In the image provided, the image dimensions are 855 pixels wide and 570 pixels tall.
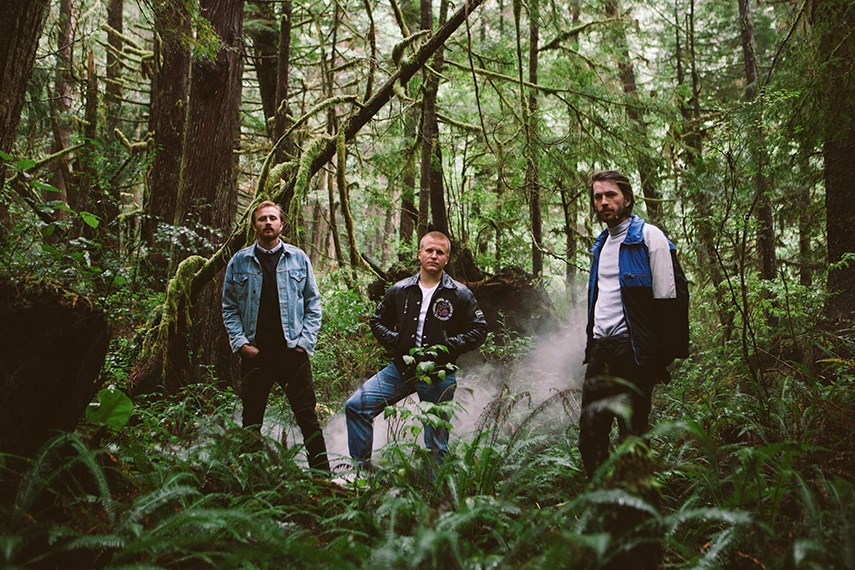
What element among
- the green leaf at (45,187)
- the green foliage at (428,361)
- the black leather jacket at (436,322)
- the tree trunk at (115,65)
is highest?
the tree trunk at (115,65)

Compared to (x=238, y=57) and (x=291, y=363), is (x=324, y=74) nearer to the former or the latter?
(x=238, y=57)

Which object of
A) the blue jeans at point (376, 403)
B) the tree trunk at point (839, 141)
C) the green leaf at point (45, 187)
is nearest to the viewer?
the green leaf at point (45, 187)

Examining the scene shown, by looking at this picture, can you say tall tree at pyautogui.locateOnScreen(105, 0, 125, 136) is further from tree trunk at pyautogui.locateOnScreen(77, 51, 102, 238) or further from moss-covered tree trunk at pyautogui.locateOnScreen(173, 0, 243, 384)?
moss-covered tree trunk at pyautogui.locateOnScreen(173, 0, 243, 384)

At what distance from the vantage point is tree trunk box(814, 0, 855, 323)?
226 inches

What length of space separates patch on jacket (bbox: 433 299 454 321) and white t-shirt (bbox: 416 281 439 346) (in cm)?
8

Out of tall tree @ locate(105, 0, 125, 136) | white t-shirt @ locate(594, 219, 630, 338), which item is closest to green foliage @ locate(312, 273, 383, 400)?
white t-shirt @ locate(594, 219, 630, 338)

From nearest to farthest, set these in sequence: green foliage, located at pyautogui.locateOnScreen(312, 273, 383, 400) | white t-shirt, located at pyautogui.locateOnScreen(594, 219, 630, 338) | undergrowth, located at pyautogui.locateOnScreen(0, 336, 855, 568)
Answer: undergrowth, located at pyautogui.locateOnScreen(0, 336, 855, 568), white t-shirt, located at pyautogui.locateOnScreen(594, 219, 630, 338), green foliage, located at pyautogui.locateOnScreen(312, 273, 383, 400)

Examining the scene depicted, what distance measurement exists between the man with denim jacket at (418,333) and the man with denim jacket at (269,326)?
40cm

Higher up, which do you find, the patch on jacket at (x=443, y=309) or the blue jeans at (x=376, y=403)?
the patch on jacket at (x=443, y=309)

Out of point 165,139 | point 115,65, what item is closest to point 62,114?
point 115,65

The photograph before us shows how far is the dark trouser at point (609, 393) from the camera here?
139 inches

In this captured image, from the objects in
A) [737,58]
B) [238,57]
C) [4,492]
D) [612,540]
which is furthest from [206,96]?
[737,58]

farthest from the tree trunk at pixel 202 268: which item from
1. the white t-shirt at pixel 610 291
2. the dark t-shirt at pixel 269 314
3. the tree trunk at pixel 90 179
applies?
the white t-shirt at pixel 610 291

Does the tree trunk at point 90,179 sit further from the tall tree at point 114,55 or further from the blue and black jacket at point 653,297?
the blue and black jacket at point 653,297
